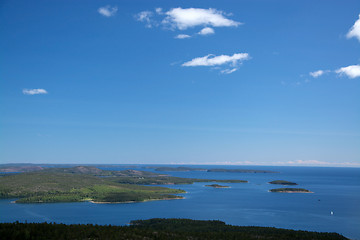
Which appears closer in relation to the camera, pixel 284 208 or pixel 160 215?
pixel 160 215

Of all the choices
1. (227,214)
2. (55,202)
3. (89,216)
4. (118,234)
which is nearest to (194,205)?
(227,214)

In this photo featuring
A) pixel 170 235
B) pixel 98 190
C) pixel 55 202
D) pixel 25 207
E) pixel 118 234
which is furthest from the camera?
pixel 98 190

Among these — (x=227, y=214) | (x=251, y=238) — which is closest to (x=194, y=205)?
(x=227, y=214)

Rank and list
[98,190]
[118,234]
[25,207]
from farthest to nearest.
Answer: [98,190], [25,207], [118,234]

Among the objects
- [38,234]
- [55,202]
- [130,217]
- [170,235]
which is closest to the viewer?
[38,234]

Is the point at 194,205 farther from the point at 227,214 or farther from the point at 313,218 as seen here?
the point at 313,218

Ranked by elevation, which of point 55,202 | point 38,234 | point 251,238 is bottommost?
point 55,202

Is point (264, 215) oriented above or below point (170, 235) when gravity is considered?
below

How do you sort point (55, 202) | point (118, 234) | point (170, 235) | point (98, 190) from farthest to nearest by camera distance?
point (98, 190)
point (55, 202)
point (170, 235)
point (118, 234)

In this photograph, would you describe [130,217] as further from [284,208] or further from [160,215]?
[284,208]
